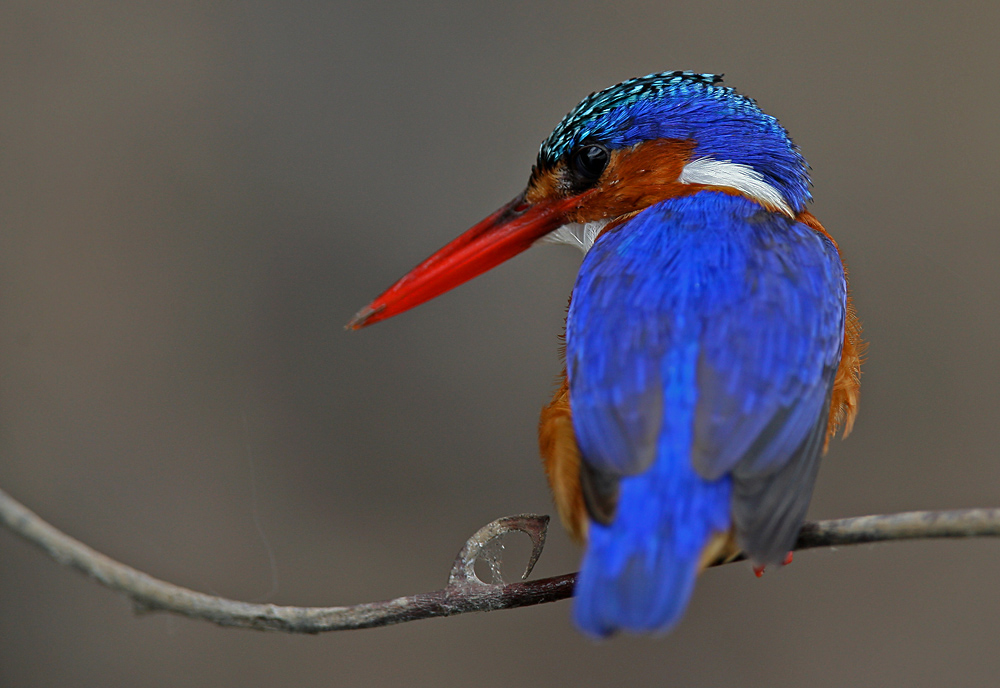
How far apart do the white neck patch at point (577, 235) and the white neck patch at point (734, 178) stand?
14 cm

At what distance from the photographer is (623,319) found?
927mm

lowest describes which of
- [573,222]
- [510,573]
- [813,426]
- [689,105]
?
[510,573]

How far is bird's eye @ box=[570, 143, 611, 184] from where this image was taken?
47.7 inches

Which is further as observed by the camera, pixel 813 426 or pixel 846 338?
pixel 846 338

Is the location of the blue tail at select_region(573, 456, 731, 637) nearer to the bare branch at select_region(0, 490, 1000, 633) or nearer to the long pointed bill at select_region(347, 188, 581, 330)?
the bare branch at select_region(0, 490, 1000, 633)

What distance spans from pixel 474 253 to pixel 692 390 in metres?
0.54

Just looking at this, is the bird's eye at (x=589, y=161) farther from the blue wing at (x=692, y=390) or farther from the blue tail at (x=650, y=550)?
the blue tail at (x=650, y=550)

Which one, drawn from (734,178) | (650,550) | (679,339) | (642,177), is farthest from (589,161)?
(650,550)

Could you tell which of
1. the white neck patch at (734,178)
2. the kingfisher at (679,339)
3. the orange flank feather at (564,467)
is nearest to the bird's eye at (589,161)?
the kingfisher at (679,339)

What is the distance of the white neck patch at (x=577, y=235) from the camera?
49.3 inches

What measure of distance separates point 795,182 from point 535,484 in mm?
1005

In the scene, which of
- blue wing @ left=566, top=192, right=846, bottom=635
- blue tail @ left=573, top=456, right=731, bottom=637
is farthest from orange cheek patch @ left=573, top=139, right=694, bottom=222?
blue tail @ left=573, top=456, right=731, bottom=637

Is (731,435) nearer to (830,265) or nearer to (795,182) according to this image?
(830,265)

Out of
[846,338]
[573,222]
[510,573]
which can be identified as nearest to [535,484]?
[510,573]
